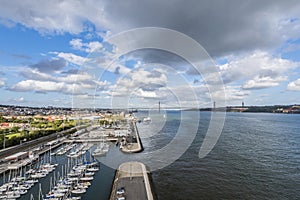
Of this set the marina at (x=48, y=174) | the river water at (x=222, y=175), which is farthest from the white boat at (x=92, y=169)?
the river water at (x=222, y=175)

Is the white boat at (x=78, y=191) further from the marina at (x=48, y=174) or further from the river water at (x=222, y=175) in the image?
the river water at (x=222, y=175)

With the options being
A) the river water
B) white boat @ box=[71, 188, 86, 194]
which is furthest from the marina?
the river water

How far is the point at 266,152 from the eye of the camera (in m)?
21.6

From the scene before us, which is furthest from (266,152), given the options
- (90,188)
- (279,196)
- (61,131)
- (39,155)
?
(61,131)

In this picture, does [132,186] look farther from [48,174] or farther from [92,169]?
[48,174]

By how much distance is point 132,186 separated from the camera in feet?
38.1

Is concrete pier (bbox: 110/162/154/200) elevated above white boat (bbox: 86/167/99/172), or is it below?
above

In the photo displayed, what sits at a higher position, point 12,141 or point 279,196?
point 12,141

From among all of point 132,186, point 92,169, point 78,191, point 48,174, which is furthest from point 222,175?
point 48,174

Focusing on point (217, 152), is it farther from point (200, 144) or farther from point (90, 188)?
point (90, 188)

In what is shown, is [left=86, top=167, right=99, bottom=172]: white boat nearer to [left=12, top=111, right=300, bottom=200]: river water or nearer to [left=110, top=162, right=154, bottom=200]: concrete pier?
[left=12, top=111, right=300, bottom=200]: river water

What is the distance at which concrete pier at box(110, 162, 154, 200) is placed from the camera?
34.2ft

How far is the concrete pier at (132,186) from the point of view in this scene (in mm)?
10438

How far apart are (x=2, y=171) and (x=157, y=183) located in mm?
10316
